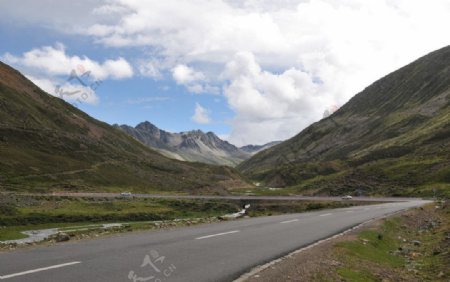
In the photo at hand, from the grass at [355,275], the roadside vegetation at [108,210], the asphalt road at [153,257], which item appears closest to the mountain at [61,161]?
the roadside vegetation at [108,210]

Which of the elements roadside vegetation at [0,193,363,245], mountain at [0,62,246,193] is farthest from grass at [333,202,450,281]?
mountain at [0,62,246,193]

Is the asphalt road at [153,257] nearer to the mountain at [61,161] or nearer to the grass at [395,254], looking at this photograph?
the grass at [395,254]

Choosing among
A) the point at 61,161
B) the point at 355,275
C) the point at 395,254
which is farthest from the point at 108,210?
the point at 61,161

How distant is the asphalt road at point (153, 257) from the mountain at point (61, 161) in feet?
288

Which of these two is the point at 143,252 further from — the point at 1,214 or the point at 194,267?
the point at 1,214

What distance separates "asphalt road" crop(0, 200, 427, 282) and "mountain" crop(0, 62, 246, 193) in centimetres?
8769

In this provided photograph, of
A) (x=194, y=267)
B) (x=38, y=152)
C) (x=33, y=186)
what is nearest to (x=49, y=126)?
(x=38, y=152)

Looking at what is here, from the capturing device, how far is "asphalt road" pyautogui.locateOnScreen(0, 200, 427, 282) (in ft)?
46.3

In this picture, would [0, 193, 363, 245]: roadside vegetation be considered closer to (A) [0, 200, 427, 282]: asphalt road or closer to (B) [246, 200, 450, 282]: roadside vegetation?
(B) [246, 200, 450, 282]: roadside vegetation

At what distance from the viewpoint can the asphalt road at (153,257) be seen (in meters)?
14.1

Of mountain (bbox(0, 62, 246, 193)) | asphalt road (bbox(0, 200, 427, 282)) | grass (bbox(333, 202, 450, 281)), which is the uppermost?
mountain (bbox(0, 62, 246, 193))

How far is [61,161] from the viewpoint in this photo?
145375 mm

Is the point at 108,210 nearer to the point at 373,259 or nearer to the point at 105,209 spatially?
the point at 105,209

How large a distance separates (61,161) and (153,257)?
136140mm
